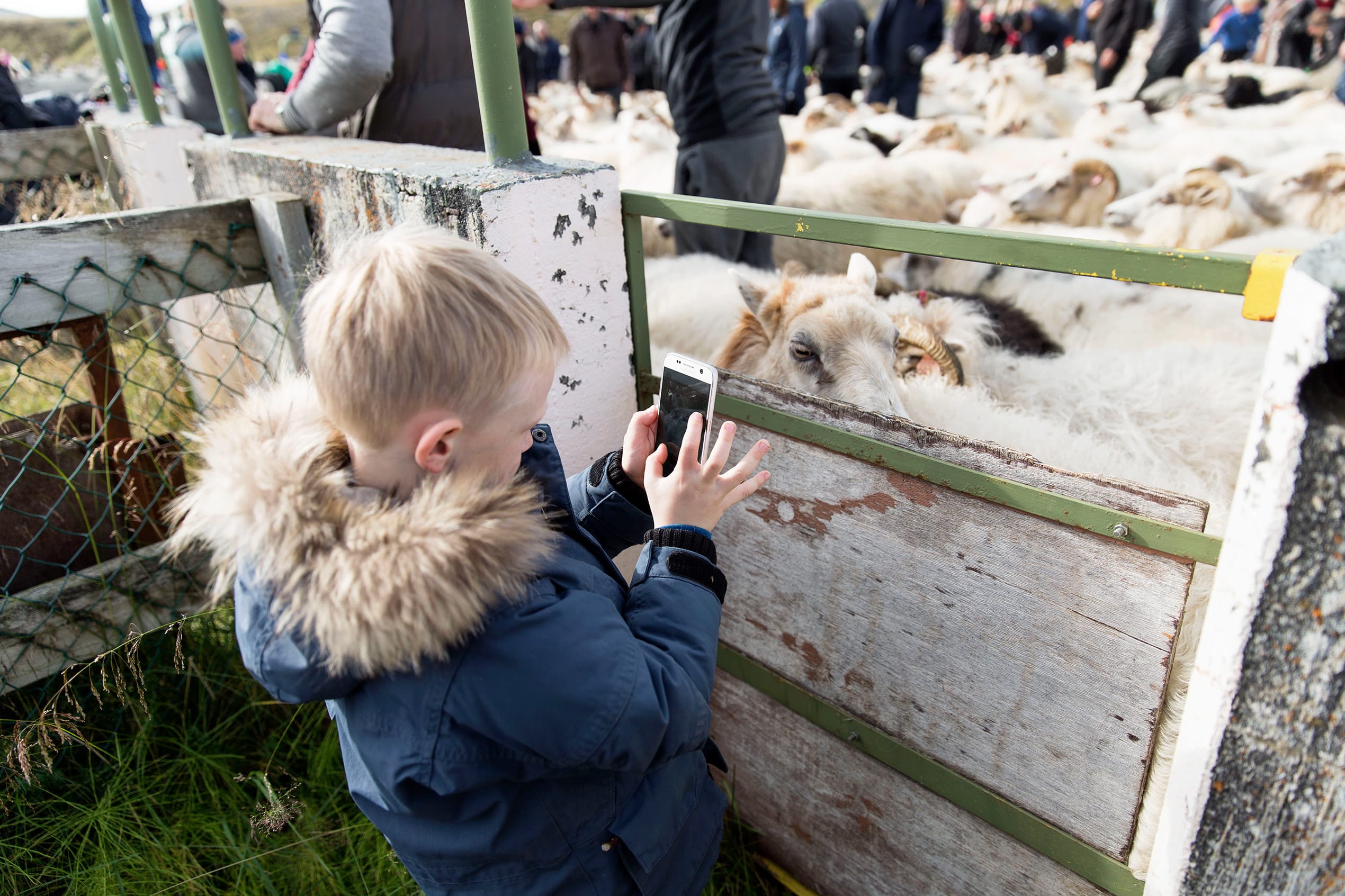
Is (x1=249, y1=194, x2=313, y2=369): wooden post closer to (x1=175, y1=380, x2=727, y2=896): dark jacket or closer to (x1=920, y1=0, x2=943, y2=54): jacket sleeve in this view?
(x1=175, y1=380, x2=727, y2=896): dark jacket

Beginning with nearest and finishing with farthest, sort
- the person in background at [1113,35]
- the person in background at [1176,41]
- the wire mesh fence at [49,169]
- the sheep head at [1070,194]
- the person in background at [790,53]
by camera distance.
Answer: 1. the wire mesh fence at [49,169]
2. the sheep head at [1070,194]
3. the person in background at [1176,41]
4. the person in background at [1113,35]
5. the person in background at [790,53]

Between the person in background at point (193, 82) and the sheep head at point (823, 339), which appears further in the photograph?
the person in background at point (193, 82)

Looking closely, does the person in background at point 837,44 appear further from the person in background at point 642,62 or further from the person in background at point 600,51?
the person in background at point 642,62

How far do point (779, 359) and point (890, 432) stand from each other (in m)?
1.35

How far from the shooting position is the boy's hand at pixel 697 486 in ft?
4.13

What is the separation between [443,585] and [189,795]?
5.81 feet

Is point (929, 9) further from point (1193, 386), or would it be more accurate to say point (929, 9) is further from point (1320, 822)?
point (1320, 822)

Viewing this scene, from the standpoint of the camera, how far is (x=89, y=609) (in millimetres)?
2254

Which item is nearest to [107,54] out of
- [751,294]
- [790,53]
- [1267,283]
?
[751,294]

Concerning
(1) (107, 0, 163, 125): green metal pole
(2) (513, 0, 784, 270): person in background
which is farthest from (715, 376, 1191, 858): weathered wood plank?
(1) (107, 0, 163, 125): green metal pole

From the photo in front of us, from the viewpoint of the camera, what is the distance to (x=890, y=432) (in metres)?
1.58

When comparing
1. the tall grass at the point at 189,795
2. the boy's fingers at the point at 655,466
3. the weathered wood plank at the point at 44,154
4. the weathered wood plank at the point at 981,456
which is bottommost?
the tall grass at the point at 189,795

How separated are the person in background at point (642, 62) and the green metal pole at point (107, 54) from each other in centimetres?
1480

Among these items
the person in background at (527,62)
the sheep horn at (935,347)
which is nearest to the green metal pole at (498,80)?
the sheep horn at (935,347)
